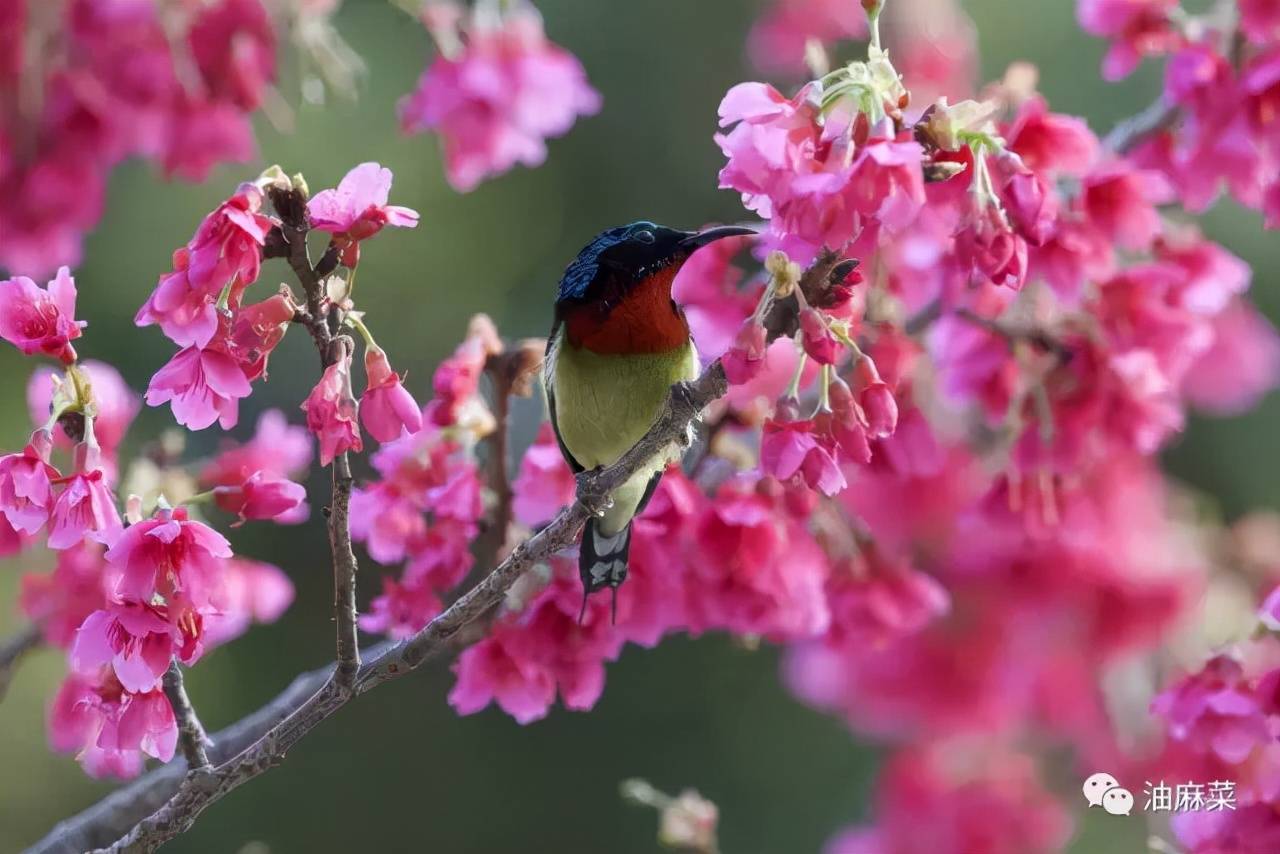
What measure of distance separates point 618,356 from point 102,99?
0.91 meters

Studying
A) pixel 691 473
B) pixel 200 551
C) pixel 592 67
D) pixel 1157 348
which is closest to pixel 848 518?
pixel 691 473

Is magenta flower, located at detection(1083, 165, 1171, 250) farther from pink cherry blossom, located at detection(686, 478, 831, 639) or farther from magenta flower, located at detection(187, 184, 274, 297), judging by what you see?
magenta flower, located at detection(187, 184, 274, 297)

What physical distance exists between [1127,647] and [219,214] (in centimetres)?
172

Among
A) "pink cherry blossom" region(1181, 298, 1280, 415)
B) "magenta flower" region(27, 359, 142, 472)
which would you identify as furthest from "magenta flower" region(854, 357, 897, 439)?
"pink cherry blossom" region(1181, 298, 1280, 415)

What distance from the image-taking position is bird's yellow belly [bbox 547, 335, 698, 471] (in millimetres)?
1432

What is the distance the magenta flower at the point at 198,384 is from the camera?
1016mm

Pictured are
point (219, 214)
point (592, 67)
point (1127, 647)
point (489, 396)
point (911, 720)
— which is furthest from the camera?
point (592, 67)

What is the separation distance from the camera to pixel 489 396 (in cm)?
154

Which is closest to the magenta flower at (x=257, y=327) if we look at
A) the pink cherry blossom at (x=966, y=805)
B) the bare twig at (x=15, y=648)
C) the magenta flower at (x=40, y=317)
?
the magenta flower at (x=40, y=317)

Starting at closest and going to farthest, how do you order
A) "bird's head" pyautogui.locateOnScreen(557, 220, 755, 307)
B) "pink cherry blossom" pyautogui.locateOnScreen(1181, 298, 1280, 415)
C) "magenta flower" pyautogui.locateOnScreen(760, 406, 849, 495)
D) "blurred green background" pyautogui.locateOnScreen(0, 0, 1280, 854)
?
"magenta flower" pyautogui.locateOnScreen(760, 406, 849, 495) < "bird's head" pyautogui.locateOnScreen(557, 220, 755, 307) < "pink cherry blossom" pyautogui.locateOnScreen(1181, 298, 1280, 415) < "blurred green background" pyautogui.locateOnScreen(0, 0, 1280, 854)

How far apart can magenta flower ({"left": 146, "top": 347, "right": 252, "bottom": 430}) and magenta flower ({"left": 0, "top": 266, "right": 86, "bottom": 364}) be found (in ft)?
0.28

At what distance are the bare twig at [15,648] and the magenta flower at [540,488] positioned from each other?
1.74 ft

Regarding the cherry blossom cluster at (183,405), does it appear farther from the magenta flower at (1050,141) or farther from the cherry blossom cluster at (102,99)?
the cherry blossom cluster at (102,99)

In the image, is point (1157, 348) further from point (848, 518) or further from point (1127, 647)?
point (1127, 647)
